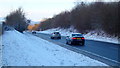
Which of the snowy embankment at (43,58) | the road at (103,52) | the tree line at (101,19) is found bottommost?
the road at (103,52)

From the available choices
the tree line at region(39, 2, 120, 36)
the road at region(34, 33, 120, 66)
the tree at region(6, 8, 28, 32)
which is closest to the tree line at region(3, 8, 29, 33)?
the tree at region(6, 8, 28, 32)

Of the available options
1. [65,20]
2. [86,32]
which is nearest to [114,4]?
[86,32]

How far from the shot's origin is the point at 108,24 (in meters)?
39.7

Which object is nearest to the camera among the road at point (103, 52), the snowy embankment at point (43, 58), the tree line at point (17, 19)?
the snowy embankment at point (43, 58)

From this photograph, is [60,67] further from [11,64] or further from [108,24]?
[108,24]

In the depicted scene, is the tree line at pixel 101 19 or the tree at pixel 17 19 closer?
the tree line at pixel 101 19

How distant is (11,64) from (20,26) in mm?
77086

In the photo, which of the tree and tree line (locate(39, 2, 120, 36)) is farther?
the tree

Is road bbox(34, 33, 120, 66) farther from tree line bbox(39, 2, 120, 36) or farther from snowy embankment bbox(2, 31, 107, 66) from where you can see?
tree line bbox(39, 2, 120, 36)

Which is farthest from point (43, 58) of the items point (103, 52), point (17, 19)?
point (17, 19)

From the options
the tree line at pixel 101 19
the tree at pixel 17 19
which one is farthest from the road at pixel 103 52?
the tree at pixel 17 19

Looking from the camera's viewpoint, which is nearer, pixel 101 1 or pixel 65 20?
pixel 101 1

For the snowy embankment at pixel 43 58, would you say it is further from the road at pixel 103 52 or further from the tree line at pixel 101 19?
the tree line at pixel 101 19

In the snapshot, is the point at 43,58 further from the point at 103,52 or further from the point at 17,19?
the point at 17,19
